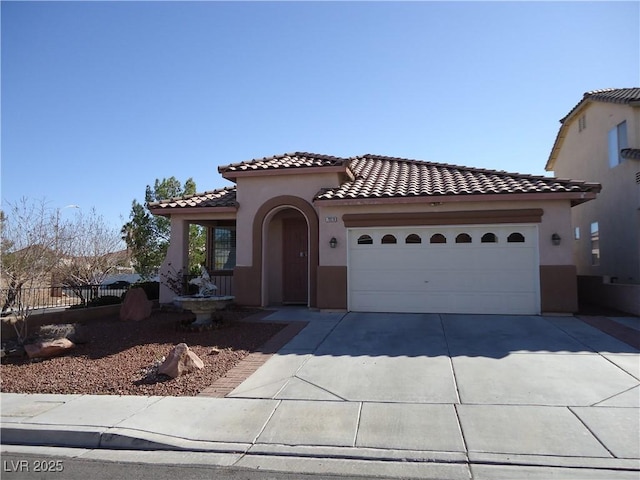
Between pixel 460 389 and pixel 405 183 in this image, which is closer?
pixel 460 389

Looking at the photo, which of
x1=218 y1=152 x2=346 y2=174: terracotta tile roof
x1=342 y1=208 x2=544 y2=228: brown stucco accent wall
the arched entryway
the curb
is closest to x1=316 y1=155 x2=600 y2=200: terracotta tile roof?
x1=342 y1=208 x2=544 y2=228: brown stucco accent wall

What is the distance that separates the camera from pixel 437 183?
13.1 m

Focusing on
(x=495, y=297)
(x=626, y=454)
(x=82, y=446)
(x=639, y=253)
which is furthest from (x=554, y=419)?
(x=639, y=253)

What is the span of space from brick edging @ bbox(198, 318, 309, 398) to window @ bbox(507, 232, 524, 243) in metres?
5.64

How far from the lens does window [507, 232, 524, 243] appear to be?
11.9 metres

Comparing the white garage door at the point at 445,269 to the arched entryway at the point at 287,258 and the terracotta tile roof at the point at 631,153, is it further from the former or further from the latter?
the terracotta tile roof at the point at 631,153

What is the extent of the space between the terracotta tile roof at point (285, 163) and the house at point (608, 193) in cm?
858

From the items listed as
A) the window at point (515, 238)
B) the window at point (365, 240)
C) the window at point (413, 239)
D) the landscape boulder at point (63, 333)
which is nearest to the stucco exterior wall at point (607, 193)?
the window at point (515, 238)

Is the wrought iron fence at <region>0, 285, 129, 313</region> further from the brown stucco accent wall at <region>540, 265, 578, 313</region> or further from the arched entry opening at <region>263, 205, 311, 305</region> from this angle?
the brown stucco accent wall at <region>540, 265, 578, 313</region>

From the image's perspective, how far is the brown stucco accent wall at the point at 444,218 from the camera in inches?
462

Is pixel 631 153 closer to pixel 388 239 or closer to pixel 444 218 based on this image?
pixel 444 218

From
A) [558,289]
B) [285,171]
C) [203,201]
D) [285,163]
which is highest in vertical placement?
[285,163]

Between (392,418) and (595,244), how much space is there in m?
15.1

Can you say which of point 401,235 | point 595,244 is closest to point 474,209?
point 401,235
